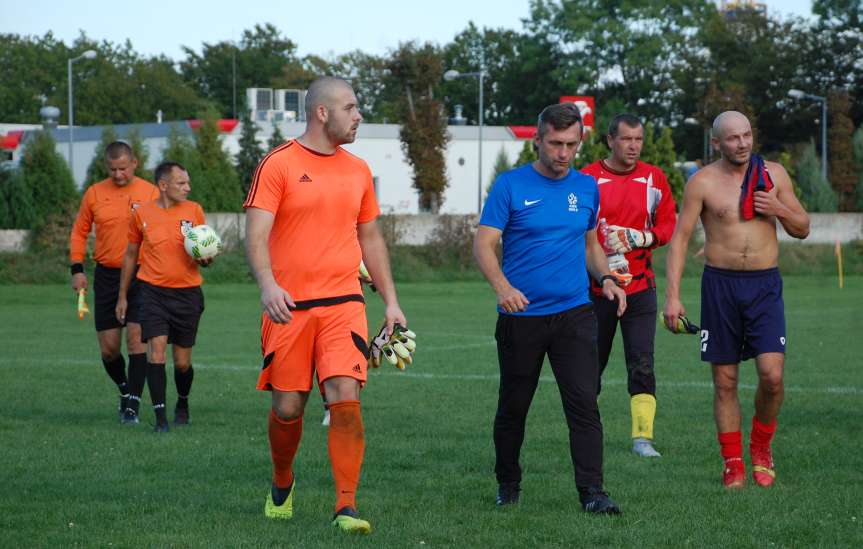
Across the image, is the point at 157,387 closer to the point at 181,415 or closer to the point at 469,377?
the point at 181,415

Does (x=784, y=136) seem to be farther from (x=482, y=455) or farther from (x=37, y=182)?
(x=482, y=455)

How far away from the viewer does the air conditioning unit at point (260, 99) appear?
69750 mm

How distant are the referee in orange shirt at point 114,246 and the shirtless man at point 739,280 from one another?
5.46 m

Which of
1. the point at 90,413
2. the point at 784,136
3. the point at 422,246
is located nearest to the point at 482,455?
the point at 90,413

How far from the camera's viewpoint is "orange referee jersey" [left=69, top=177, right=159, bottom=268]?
12005 mm

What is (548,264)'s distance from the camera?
7.42 m

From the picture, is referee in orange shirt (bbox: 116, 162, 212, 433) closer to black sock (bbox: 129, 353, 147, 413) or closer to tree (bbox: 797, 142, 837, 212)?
black sock (bbox: 129, 353, 147, 413)

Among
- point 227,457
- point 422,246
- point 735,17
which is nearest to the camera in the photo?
point 227,457

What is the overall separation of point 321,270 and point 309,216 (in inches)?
11.3

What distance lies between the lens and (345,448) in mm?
6883

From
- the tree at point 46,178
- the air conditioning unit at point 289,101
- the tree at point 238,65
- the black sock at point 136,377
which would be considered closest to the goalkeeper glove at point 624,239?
the black sock at point 136,377

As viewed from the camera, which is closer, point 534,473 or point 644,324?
point 534,473

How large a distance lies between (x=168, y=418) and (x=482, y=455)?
3.74 meters

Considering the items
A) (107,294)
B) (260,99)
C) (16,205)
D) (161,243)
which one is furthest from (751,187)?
(260,99)
